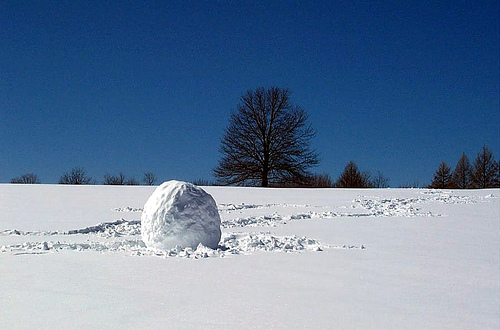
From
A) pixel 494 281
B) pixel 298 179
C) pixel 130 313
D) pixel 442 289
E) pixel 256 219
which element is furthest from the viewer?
pixel 298 179

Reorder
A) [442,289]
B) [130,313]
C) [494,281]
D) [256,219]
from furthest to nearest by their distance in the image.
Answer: [256,219] → [494,281] → [442,289] → [130,313]

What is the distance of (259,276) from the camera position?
15.0 feet

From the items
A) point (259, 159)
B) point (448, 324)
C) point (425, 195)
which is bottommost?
point (448, 324)

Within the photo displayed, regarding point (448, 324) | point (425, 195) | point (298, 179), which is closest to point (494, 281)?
point (448, 324)

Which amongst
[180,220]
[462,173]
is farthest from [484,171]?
[180,220]

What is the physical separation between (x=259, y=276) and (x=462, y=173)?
38.6m

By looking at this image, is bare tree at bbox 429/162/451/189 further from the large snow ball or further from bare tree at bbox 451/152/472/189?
the large snow ball

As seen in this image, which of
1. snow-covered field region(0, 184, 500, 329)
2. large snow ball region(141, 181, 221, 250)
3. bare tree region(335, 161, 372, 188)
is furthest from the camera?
bare tree region(335, 161, 372, 188)

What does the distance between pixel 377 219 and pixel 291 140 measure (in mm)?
17291

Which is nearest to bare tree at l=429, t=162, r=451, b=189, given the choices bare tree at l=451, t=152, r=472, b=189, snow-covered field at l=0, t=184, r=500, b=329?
bare tree at l=451, t=152, r=472, b=189

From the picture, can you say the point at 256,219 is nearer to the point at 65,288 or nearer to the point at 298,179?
the point at 65,288

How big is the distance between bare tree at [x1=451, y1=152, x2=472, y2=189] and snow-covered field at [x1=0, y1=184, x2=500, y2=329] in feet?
99.9

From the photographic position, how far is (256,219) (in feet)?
33.5

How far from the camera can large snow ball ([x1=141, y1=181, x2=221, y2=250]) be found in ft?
19.2
